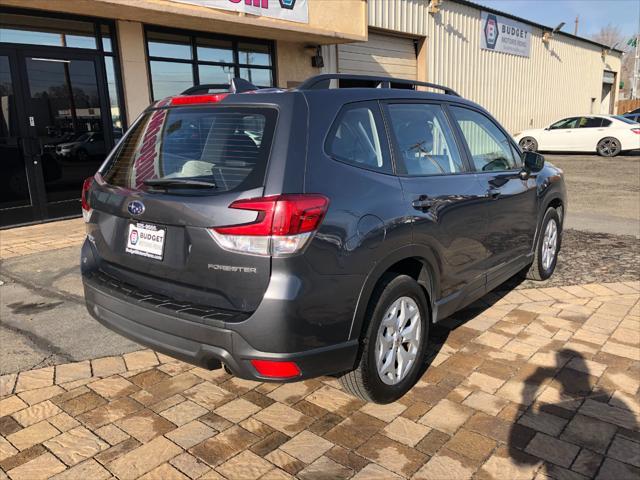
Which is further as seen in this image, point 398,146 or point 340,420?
point 398,146

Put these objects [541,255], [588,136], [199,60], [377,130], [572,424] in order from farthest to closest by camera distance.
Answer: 1. [588,136]
2. [199,60]
3. [541,255]
4. [377,130]
5. [572,424]

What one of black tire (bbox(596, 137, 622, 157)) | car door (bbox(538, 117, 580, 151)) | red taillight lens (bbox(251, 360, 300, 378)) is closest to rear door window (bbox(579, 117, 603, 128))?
car door (bbox(538, 117, 580, 151))

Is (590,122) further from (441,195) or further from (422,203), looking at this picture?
(422,203)

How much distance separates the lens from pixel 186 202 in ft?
8.24

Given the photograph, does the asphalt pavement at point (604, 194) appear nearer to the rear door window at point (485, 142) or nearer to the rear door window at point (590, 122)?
the rear door window at point (590, 122)

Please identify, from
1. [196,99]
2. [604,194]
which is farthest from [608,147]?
[196,99]

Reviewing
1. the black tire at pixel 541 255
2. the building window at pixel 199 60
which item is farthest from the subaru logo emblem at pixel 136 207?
the building window at pixel 199 60

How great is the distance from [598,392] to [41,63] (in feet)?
27.4

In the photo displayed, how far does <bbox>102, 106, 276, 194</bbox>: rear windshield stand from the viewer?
2.50 metres

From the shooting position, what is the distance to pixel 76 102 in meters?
8.38

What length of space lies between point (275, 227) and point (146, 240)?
31.7 inches

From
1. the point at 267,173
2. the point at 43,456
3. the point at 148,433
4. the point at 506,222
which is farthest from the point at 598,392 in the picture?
the point at 43,456

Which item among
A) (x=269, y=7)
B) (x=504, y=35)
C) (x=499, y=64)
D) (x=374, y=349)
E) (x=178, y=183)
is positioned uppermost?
(x=504, y=35)

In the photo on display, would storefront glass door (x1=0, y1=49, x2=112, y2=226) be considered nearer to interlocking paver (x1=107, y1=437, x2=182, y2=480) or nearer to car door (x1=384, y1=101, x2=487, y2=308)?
interlocking paver (x1=107, y1=437, x2=182, y2=480)
